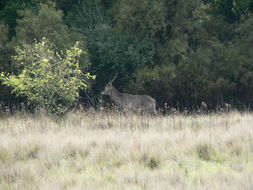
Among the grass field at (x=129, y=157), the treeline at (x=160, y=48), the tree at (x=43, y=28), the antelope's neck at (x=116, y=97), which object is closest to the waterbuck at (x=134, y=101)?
the antelope's neck at (x=116, y=97)

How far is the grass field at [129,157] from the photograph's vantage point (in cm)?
692

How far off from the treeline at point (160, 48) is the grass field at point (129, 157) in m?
14.2

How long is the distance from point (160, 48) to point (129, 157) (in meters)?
18.8

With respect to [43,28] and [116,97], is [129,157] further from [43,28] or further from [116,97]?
[43,28]

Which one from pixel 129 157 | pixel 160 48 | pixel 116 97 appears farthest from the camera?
pixel 160 48

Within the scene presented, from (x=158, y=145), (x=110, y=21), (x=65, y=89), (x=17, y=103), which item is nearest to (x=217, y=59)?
(x=110, y=21)

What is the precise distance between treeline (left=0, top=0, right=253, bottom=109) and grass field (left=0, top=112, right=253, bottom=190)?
14.2 m

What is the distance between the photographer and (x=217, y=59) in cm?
2706

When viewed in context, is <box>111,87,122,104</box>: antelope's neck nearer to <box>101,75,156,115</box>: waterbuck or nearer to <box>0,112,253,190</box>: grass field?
<box>101,75,156,115</box>: waterbuck

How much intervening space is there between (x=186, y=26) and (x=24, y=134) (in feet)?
56.4

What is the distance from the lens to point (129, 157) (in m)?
8.15

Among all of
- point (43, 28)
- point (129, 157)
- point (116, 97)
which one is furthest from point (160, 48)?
point (129, 157)

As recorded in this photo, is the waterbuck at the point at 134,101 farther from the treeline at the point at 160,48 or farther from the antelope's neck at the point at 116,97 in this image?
the treeline at the point at 160,48

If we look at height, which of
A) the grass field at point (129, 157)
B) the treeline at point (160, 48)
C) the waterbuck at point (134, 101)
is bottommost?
the grass field at point (129, 157)
